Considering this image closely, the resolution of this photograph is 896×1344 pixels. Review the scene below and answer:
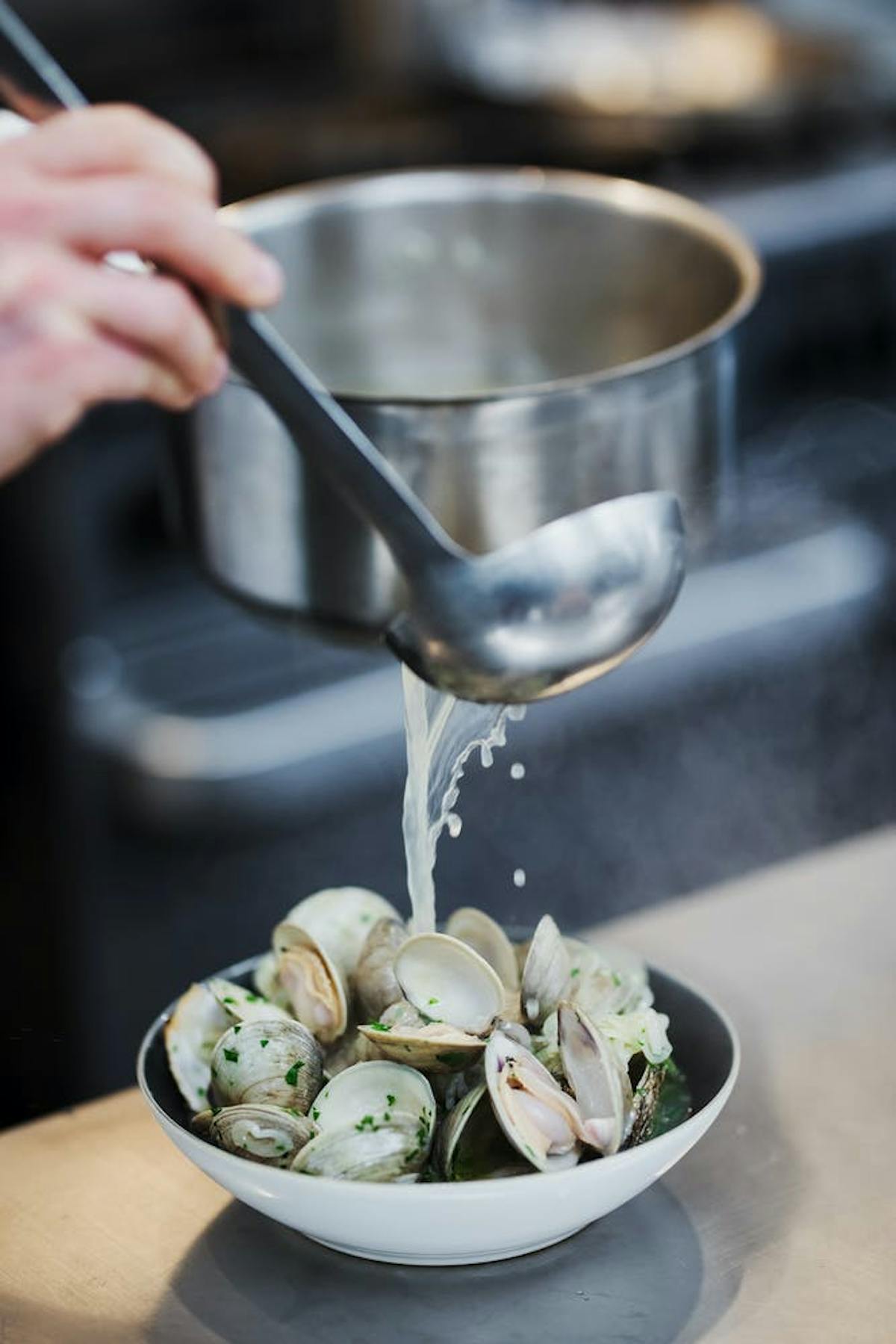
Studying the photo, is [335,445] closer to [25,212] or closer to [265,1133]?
[25,212]

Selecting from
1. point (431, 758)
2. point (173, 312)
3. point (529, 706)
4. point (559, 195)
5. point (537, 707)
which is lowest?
point (537, 707)

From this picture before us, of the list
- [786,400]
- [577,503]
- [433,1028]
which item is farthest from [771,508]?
[433,1028]

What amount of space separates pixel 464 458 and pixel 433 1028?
260mm

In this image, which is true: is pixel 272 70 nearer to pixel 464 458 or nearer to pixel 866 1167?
pixel 464 458

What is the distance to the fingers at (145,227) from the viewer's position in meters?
0.76

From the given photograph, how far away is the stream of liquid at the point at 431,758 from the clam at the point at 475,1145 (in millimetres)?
115

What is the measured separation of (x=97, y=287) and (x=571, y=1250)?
1.41 ft

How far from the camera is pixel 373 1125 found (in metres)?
0.79

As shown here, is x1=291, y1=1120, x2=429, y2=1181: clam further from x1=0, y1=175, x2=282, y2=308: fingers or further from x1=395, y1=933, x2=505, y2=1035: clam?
x1=0, y1=175, x2=282, y2=308: fingers

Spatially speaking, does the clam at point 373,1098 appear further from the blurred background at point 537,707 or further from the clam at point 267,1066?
the blurred background at point 537,707

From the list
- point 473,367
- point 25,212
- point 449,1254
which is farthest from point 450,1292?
point 473,367

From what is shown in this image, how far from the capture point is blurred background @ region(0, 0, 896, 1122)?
1927mm

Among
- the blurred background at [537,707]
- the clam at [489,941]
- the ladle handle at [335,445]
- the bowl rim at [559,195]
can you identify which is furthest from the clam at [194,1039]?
the blurred background at [537,707]

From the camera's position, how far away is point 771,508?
2.26 meters
